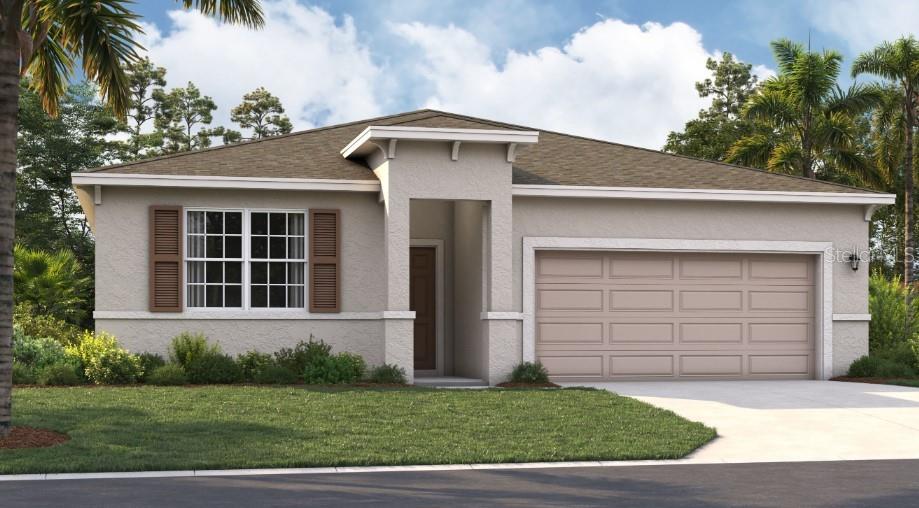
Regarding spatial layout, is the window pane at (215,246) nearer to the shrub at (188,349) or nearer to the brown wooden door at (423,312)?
the shrub at (188,349)

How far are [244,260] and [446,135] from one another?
3994 millimetres

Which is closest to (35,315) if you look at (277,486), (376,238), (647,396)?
(376,238)

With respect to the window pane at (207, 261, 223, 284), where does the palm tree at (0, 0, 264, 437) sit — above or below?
above

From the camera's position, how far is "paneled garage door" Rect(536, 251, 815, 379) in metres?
18.5

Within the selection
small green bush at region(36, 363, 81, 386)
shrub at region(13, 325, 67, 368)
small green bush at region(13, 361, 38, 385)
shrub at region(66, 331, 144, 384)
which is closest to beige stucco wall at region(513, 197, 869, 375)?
shrub at region(66, 331, 144, 384)

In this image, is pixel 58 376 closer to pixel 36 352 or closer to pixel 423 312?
pixel 36 352

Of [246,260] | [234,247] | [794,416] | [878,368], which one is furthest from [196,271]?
[878,368]

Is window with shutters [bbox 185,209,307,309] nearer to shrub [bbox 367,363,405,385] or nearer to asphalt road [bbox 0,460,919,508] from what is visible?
shrub [bbox 367,363,405,385]

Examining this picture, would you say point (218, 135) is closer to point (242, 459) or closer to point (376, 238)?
point (376, 238)

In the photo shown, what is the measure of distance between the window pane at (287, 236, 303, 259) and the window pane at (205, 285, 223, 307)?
1.27 m

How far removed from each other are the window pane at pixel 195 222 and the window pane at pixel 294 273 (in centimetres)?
157

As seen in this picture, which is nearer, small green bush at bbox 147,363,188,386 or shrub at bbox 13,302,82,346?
small green bush at bbox 147,363,188,386

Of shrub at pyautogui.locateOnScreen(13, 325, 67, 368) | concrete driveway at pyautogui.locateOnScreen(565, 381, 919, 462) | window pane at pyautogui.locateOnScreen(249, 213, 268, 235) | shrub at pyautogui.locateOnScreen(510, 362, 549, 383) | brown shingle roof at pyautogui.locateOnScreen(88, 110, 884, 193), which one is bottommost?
concrete driveway at pyautogui.locateOnScreen(565, 381, 919, 462)

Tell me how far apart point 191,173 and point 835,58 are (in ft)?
67.1
